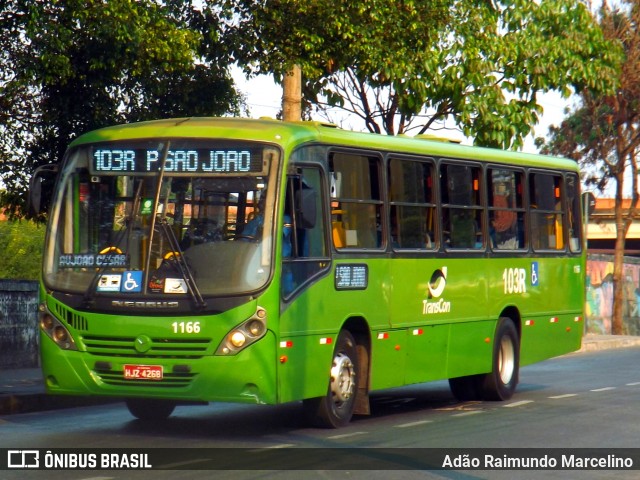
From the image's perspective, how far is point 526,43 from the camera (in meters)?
22.2

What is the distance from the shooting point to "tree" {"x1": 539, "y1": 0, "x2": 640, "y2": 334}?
3097 cm

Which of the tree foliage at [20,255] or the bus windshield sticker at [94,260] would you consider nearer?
the bus windshield sticker at [94,260]

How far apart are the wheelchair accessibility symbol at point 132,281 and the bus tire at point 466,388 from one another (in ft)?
18.6

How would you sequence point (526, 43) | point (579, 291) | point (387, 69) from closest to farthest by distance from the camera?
point (579, 291)
point (387, 69)
point (526, 43)

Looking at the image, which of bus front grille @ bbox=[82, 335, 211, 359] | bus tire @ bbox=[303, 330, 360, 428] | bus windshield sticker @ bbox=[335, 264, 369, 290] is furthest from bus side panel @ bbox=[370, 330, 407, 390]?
bus front grille @ bbox=[82, 335, 211, 359]

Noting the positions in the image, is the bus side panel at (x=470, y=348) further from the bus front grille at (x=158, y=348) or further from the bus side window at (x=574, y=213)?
the bus front grille at (x=158, y=348)

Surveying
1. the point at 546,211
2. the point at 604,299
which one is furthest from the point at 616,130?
the point at 546,211

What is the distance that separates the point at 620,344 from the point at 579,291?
12.6 meters

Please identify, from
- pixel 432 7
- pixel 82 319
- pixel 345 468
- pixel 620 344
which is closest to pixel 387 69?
pixel 432 7

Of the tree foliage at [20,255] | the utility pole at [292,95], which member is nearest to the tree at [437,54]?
the utility pole at [292,95]

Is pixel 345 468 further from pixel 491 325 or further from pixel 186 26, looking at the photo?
pixel 186 26

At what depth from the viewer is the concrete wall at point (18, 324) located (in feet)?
59.5

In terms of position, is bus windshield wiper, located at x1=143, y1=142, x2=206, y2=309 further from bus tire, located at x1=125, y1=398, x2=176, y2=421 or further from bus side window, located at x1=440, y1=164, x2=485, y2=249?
bus side window, located at x1=440, y1=164, x2=485, y2=249

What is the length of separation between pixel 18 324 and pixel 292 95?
5.17 m
